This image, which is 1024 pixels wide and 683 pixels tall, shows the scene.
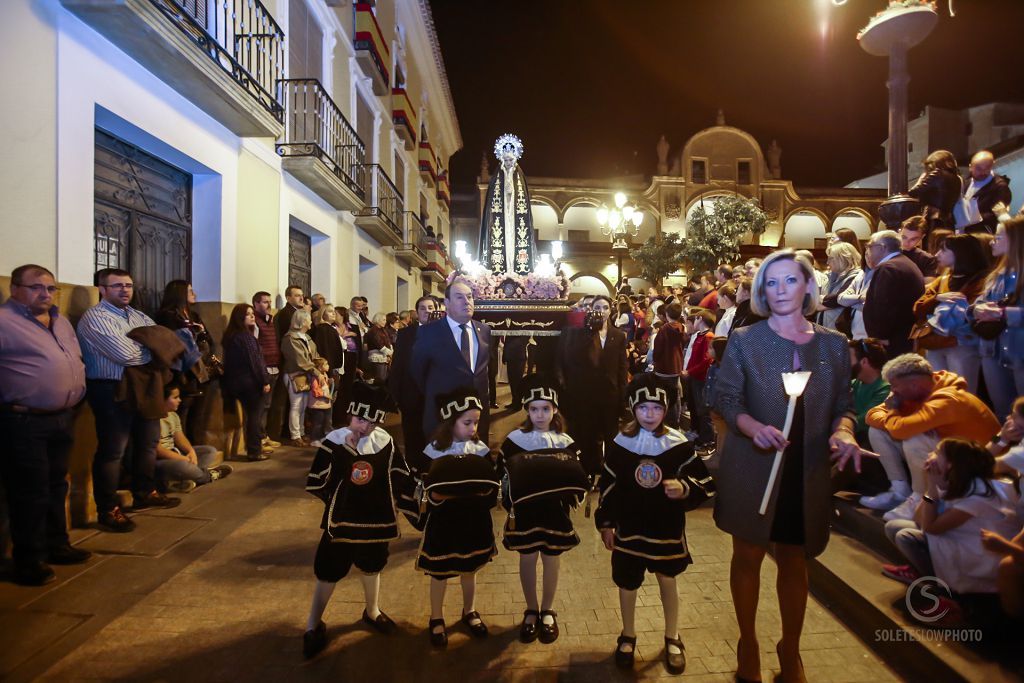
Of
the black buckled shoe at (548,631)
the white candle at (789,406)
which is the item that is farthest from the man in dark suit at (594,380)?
the white candle at (789,406)

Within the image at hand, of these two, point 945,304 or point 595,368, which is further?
point 595,368

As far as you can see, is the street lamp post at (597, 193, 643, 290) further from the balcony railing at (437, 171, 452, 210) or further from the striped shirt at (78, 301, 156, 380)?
the balcony railing at (437, 171, 452, 210)

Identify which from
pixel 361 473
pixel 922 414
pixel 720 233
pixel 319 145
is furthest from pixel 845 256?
pixel 720 233

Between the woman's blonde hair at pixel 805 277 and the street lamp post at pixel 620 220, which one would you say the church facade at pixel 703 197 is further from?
the woman's blonde hair at pixel 805 277

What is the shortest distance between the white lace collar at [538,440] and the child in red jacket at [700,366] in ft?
13.2

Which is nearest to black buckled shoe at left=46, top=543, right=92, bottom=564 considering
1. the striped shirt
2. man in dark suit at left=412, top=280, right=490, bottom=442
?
the striped shirt

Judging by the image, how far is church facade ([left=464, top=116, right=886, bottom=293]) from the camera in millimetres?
38344

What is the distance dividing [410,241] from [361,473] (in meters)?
17.0

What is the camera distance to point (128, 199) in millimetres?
6250

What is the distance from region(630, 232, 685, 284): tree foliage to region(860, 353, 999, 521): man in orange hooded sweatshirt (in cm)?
2937

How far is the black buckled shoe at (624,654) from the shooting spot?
2986mm

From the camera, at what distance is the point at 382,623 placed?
3.33 m

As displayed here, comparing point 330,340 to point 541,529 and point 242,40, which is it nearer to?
point 242,40

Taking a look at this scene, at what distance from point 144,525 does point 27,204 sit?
9.02 ft
